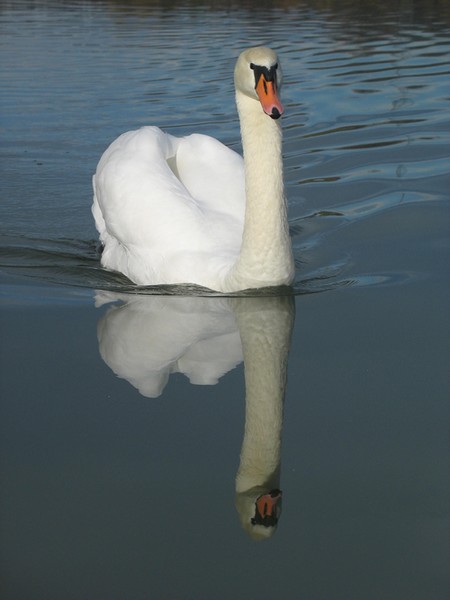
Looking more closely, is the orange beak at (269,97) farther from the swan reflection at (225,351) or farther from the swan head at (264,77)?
the swan reflection at (225,351)

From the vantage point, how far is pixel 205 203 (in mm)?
7434

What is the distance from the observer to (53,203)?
964cm

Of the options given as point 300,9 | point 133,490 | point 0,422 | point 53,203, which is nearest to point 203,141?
point 53,203

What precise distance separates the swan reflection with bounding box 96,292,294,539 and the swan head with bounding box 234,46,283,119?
118cm

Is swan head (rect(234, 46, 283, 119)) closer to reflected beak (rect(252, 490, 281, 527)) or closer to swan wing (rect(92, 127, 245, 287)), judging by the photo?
swan wing (rect(92, 127, 245, 287))

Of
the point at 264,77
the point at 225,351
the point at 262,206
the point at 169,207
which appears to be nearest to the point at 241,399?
the point at 225,351

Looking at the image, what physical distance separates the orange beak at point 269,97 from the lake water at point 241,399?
3.92 feet

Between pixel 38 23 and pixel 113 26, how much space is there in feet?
5.18

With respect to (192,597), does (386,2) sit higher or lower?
lower

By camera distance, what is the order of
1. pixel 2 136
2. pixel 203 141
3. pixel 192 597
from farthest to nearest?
pixel 2 136
pixel 203 141
pixel 192 597

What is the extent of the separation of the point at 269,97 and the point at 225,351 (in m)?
1.34

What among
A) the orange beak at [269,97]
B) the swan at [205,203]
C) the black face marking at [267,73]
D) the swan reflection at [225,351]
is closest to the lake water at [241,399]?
the swan reflection at [225,351]

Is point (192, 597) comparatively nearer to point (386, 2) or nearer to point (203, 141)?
point (203, 141)

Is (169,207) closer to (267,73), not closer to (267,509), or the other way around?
(267,73)
